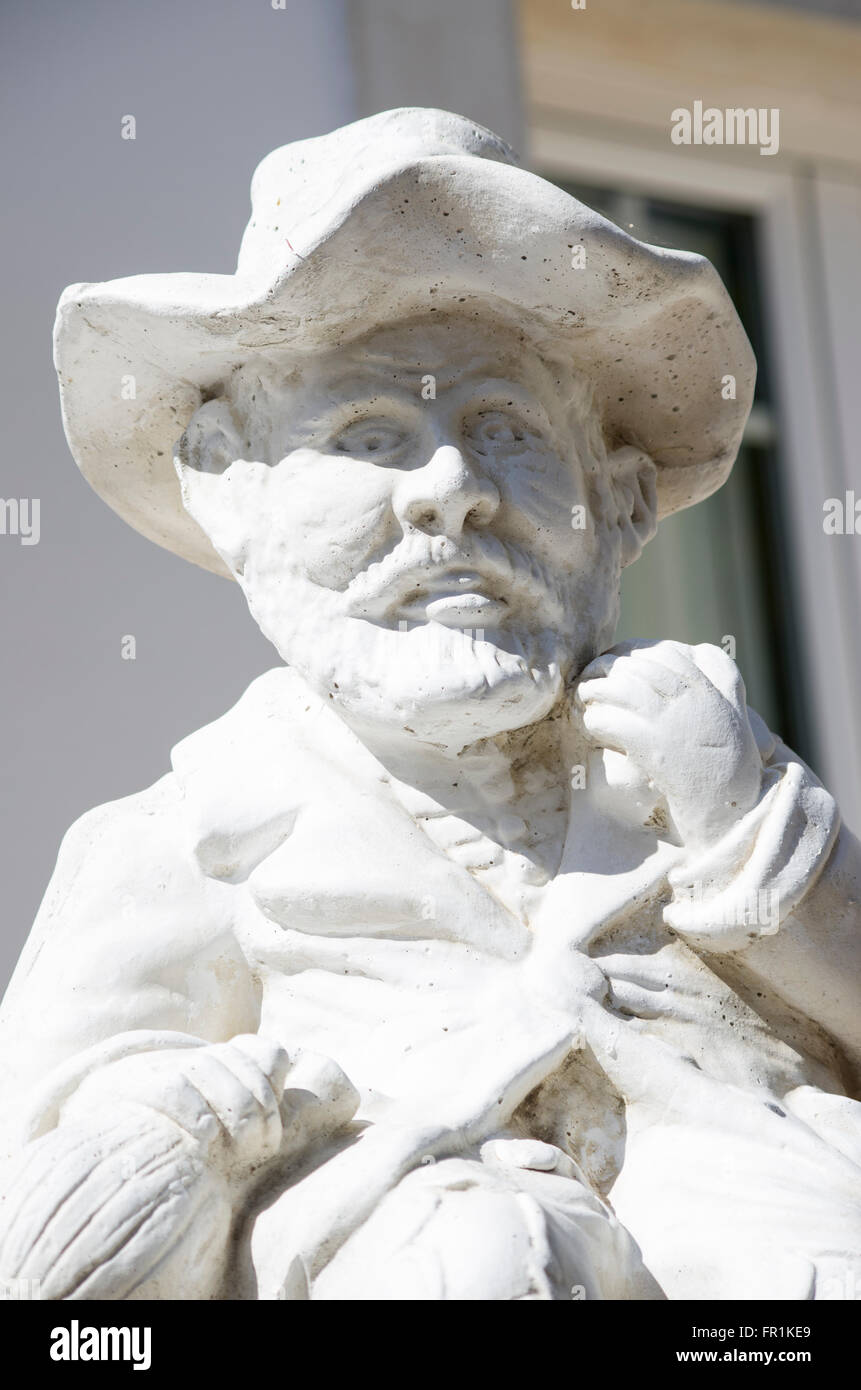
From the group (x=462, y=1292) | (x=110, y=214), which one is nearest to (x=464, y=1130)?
(x=462, y=1292)

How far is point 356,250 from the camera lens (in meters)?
2.51

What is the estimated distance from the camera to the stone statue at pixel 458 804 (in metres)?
2.40

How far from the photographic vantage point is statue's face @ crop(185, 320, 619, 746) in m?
2.54

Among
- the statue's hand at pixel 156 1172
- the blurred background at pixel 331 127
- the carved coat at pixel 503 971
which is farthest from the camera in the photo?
the blurred background at pixel 331 127

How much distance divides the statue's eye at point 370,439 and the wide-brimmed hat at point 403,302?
0.10 metres

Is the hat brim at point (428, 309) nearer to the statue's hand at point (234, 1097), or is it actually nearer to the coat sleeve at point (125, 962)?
the coat sleeve at point (125, 962)

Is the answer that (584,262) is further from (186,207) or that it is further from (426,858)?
(186,207)

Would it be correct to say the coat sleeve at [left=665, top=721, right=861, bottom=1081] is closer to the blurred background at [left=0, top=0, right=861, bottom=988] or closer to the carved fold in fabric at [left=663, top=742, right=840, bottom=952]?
the carved fold in fabric at [left=663, top=742, right=840, bottom=952]

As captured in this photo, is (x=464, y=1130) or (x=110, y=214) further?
(x=110, y=214)

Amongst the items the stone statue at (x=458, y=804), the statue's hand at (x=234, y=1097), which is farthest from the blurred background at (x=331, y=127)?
the statue's hand at (x=234, y=1097)

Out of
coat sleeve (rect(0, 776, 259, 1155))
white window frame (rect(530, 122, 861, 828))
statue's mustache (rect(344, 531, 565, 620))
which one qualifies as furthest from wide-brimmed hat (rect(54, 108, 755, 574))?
white window frame (rect(530, 122, 861, 828))

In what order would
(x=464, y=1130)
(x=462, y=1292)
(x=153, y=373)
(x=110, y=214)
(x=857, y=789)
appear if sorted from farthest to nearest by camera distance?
(x=857, y=789), (x=110, y=214), (x=153, y=373), (x=464, y=1130), (x=462, y=1292)

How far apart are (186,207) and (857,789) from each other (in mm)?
2121

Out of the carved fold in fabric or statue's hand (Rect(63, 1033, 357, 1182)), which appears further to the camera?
the carved fold in fabric
